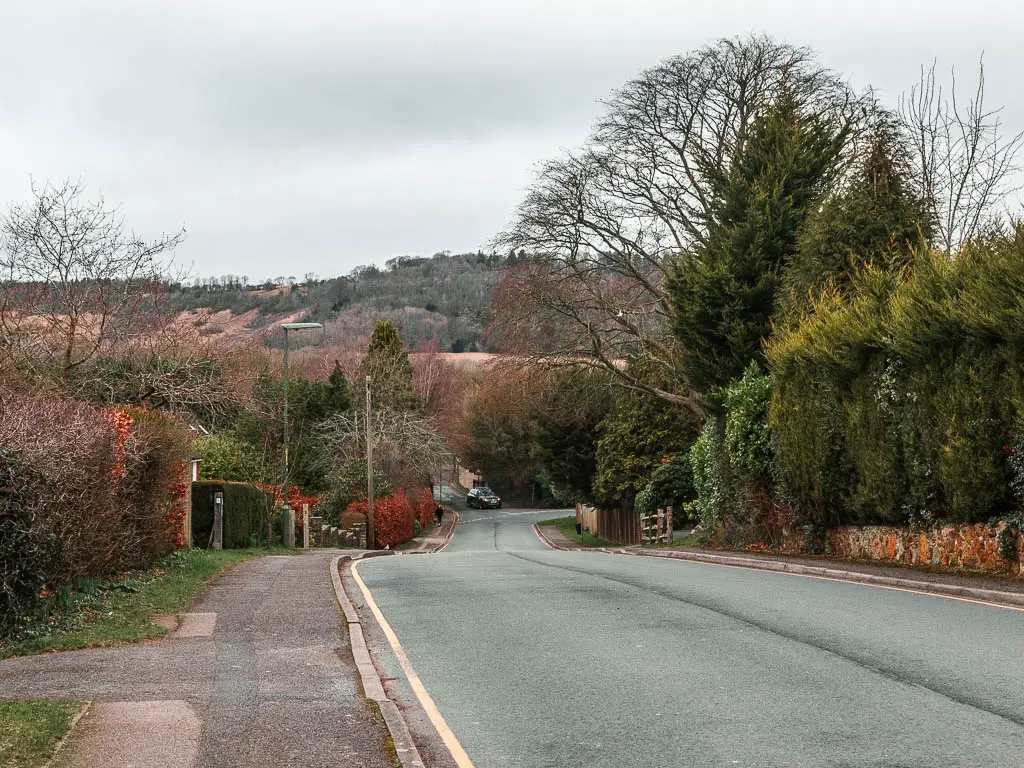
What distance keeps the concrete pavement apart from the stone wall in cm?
1044

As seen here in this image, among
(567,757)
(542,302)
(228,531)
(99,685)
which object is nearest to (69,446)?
(99,685)

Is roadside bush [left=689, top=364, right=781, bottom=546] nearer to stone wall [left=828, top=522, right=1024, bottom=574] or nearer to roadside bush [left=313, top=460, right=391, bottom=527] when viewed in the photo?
Result: stone wall [left=828, top=522, right=1024, bottom=574]

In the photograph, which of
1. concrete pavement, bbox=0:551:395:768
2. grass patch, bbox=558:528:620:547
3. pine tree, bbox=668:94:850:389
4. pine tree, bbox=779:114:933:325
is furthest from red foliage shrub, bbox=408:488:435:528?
concrete pavement, bbox=0:551:395:768

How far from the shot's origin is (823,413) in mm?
22406

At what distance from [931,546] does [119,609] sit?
44.3ft

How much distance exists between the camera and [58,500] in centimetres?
1139

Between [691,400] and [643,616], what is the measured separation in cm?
2574

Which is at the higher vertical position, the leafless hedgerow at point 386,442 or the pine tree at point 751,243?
the pine tree at point 751,243

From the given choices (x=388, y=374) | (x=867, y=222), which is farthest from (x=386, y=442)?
(x=867, y=222)

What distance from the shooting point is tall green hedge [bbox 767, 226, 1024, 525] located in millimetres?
16344

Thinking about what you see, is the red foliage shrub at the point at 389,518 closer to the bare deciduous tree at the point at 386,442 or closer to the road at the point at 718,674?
the bare deciduous tree at the point at 386,442

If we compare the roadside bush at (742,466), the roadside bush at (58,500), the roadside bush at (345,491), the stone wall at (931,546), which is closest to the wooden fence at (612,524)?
the roadside bush at (345,491)

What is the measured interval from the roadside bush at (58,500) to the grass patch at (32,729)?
3.12 meters

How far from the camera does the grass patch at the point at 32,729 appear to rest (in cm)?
640
